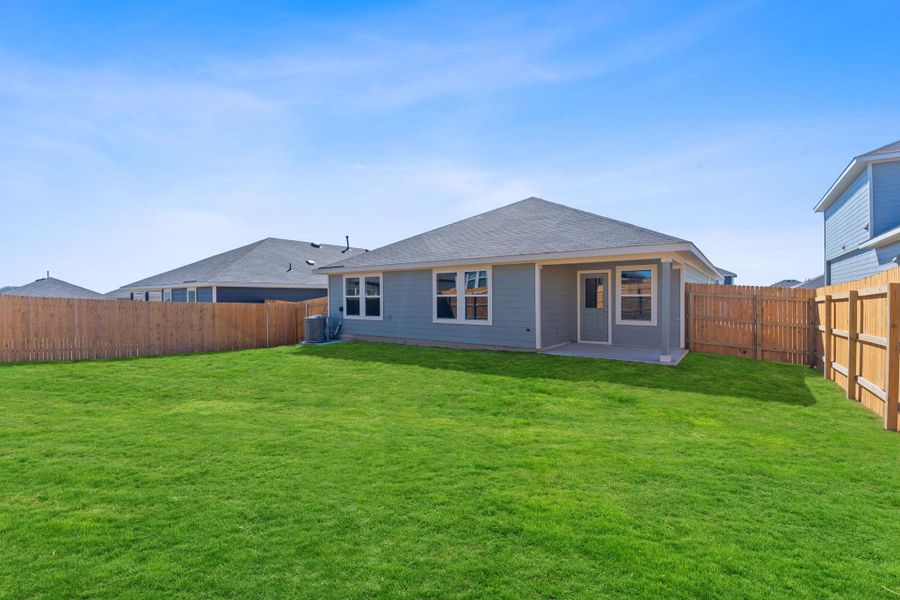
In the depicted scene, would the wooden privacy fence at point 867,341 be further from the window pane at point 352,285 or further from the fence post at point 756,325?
the window pane at point 352,285

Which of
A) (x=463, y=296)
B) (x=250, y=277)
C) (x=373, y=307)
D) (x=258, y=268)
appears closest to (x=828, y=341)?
(x=463, y=296)

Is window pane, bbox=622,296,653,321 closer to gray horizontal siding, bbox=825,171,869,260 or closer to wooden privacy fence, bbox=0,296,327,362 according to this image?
gray horizontal siding, bbox=825,171,869,260

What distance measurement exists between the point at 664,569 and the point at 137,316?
1579cm

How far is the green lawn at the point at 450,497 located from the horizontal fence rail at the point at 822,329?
0.69 meters

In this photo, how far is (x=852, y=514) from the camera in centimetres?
340

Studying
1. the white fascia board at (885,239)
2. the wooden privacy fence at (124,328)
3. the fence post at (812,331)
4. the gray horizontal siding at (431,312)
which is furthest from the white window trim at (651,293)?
the wooden privacy fence at (124,328)

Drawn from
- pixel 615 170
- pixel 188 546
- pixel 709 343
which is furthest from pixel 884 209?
pixel 188 546

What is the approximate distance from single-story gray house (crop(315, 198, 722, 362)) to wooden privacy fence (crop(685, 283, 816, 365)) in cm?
48

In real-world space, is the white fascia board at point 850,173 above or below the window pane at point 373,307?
above

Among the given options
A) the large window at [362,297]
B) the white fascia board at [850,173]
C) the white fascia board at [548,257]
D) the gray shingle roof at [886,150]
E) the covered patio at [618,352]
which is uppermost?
the gray shingle roof at [886,150]

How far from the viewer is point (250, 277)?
21.6 m

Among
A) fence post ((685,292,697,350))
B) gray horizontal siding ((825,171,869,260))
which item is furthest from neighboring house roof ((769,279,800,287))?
fence post ((685,292,697,350))

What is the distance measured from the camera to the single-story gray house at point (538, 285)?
1171 cm

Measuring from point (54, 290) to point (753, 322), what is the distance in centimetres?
4598
